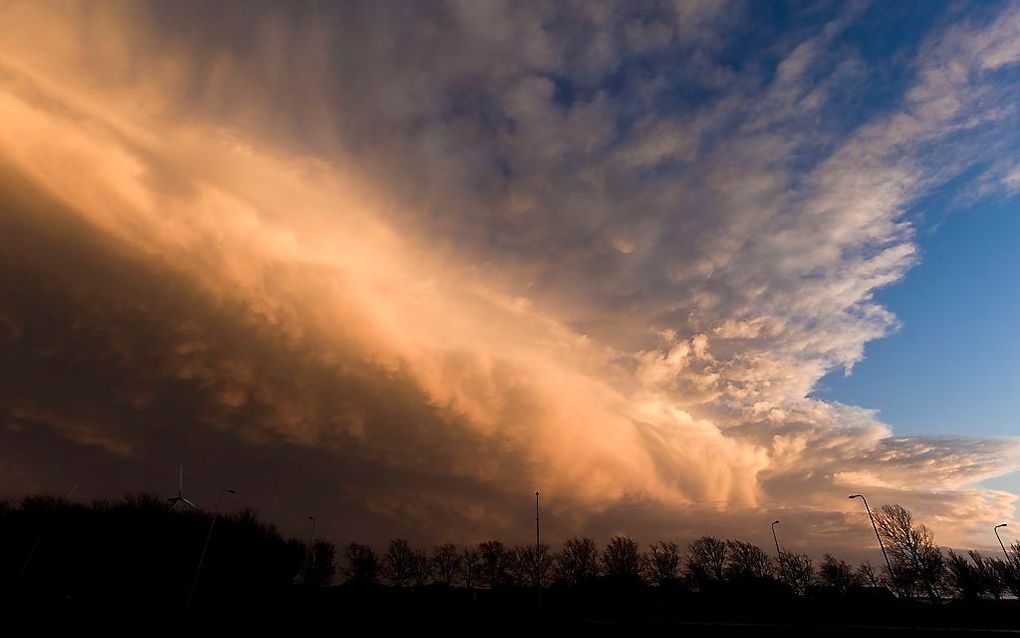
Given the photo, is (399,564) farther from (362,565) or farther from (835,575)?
(835,575)

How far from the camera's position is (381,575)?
165625mm

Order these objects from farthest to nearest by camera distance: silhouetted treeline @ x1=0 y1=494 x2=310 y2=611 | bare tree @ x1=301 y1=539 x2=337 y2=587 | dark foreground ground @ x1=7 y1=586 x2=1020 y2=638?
bare tree @ x1=301 y1=539 x2=337 y2=587
silhouetted treeline @ x1=0 y1=494 x2=310 y2=611
dark foreground ground @ x1=7 y1=586 x2=1020 y2=638

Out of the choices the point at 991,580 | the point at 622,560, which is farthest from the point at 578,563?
the point at 991,580

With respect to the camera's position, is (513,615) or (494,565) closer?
(513,615)

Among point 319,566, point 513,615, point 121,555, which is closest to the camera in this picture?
point 513,615

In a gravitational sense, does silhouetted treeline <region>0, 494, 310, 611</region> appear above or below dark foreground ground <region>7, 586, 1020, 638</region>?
above

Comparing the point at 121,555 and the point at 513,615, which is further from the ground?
the point at 121,555

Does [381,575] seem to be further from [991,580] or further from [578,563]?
[991,580]

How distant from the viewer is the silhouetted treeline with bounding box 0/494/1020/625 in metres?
89.8

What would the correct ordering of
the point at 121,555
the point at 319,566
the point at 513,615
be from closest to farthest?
the point at 513,615
the point at 121,555
the point at 319,566

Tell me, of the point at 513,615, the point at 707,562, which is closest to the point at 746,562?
the point at 707,562

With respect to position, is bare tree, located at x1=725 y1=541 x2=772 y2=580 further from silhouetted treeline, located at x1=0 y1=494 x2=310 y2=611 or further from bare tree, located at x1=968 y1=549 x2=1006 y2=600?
silhouetted treeline, located at x1=0 y1=494 x2=310 y2=611

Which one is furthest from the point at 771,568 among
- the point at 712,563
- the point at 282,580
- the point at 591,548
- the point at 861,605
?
the point at 282,580

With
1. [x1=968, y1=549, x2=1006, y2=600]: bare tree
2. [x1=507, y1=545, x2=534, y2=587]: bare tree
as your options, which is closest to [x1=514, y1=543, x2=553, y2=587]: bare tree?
[x1=507, y1=545, x2=534, y2=587]: bare tree
